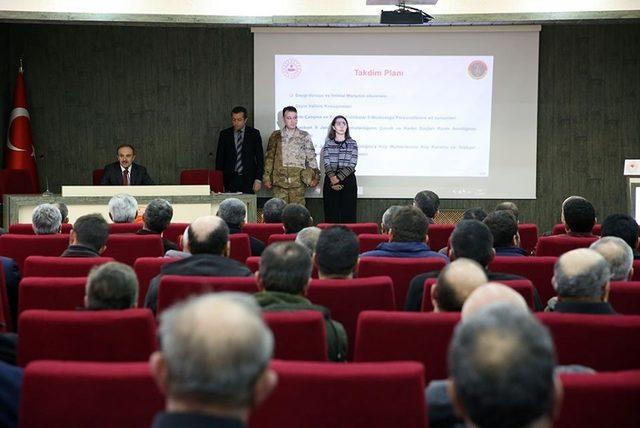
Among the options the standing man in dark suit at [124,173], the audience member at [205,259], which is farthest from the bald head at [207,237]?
the standing man in dark suit at [124,173]

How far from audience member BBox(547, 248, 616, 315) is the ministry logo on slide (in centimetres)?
817

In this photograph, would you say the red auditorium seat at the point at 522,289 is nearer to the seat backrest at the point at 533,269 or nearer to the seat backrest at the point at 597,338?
the seat backrest at the point at 597,338

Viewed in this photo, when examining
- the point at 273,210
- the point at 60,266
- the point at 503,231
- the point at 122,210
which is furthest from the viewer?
the point at 273,210

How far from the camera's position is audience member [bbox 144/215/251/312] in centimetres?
419

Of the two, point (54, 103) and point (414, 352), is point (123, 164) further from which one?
point (414, 352)

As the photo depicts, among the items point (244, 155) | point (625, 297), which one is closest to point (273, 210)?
point (244, 155)

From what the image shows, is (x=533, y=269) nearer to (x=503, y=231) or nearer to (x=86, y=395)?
(x=503, y=231)

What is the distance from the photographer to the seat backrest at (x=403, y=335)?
2.84 m

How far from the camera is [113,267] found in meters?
3.21

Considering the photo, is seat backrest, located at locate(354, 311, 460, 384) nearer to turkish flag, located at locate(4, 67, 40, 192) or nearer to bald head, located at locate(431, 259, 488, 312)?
bald head, located at locate(431, 259, 488, 312)

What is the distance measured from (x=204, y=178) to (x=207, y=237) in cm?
615

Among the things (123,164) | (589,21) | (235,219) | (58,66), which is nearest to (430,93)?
(589,21)

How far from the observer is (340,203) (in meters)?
11.1

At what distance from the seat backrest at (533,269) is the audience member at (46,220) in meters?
2.89
